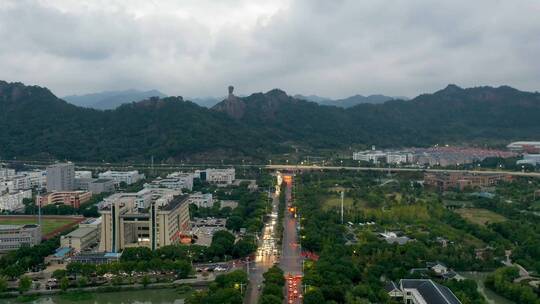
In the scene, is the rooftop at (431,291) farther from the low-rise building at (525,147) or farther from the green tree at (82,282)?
the low-rise building at (525,147)

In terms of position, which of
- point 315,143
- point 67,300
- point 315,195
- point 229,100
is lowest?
point 67,300

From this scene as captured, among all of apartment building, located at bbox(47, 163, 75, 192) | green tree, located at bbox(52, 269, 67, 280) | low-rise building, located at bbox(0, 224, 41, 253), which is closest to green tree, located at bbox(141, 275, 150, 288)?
green tree, located at bbox(52, 269, 67, 280)

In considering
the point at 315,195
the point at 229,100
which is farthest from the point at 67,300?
the point at 229,100

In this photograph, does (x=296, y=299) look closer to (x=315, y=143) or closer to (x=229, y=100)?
(x=315, y=143)

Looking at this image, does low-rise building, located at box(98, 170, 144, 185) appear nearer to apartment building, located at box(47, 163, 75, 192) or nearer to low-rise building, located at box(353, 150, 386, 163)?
apartment building, located at box(47, 163, 75, 192)

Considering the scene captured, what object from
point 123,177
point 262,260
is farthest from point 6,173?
point 262,260

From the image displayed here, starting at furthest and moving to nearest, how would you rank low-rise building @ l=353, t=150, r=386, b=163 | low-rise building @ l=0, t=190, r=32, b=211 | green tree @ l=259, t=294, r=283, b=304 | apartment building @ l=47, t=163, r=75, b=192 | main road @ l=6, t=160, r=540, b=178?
1. low-rise building @ l=353, t=150, r=386, b=163
2. main road @ l=6, t=160, r=540, b=178
3. apartment building @ l=47, t=163, r=75, b=192
4. low-rise building @ l=0, t=190, r=32, b=211
5. green tree @ l=259, t=294, r=283, b=304
